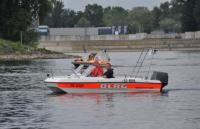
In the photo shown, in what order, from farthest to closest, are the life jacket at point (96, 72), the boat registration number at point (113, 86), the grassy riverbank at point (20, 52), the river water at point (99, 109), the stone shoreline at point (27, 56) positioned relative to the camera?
1. the grassy riverbank at point (20, 52)
2. the stone shoreline at point (27, 56)
3. the life jacket at point (96, 72)
4. the boat registration number at point (113, 86)
5. the river water at point (99, 109)

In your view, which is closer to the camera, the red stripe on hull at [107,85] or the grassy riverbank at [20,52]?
the red stripe on hull at [107,85]

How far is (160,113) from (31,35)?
96.4m

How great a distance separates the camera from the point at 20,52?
4919 inches

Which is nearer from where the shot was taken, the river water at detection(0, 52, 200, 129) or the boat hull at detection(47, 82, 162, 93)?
the river water at detection(0, 52, 200, 129)

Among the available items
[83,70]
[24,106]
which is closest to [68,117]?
[24,106]

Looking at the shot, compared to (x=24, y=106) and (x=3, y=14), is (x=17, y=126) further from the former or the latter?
(x=3, y=14)

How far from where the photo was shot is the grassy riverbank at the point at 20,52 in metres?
123

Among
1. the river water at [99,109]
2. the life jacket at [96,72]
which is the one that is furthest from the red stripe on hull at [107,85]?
the life jacket at [96,72]

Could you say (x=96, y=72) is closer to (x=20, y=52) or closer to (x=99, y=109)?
(x=99, y=109)

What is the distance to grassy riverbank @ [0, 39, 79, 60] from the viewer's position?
122750mm

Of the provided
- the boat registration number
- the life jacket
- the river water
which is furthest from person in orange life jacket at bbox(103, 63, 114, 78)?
the river water

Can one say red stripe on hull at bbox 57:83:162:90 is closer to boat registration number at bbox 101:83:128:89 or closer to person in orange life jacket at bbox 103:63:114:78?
boat registration number at bbox 101:83:128:89

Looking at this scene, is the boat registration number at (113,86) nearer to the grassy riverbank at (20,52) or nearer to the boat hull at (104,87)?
the boat hull at (104,87)

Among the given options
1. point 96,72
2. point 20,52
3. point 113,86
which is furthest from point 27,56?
point 113,86
